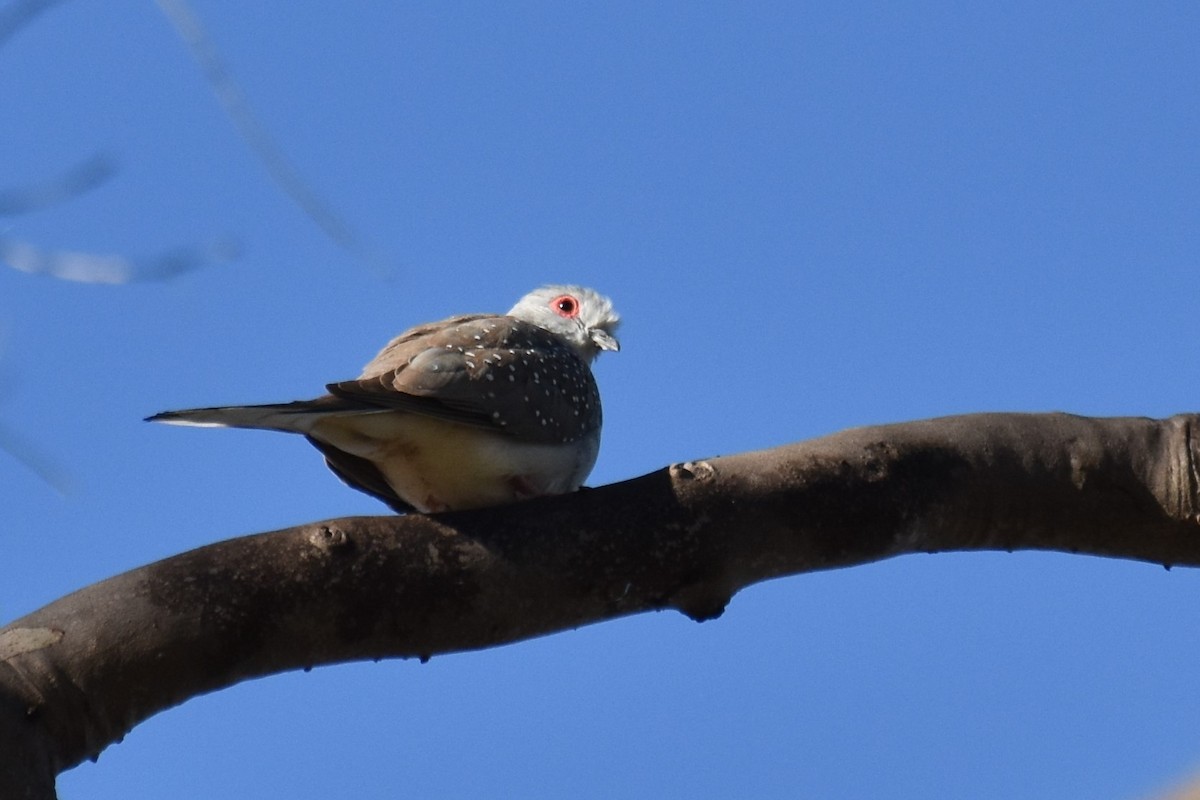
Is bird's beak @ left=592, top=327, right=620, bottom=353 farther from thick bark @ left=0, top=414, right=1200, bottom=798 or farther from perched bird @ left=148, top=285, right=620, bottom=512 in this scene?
thick bark @ left=0, top=414, right=1200, bottom=798

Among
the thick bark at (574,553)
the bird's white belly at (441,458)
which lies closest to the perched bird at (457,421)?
the bird's white belly at (441,458)

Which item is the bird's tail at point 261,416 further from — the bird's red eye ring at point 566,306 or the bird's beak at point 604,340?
the bird's red eye ring at point 566,306

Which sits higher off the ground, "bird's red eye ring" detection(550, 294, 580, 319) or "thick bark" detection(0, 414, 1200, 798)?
"bird's red eye ring" detection(550, 294, 580, 319)

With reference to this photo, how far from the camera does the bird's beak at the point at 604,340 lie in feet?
19.5

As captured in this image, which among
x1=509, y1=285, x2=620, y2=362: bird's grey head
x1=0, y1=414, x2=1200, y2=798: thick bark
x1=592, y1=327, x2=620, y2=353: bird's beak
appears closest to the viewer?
x1=0, y1=414, x2=1200, y2=798: thick bark

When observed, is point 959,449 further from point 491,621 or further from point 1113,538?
point 491,621

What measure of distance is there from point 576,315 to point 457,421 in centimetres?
196

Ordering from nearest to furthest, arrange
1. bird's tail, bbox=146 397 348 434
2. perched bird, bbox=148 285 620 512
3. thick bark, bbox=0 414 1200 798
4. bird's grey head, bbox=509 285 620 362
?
thick bark, bbox=0 414 1200 798 < bird's tail, bbox=146 397 348 434 < perched bird, bbox=148 285 620 512 < bird's grey head, bbox=509 285 620 362

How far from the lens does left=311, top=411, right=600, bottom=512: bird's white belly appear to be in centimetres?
424

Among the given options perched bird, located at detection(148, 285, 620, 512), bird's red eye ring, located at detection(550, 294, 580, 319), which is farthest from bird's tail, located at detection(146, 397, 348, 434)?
bird's red eye ring, located at detection(550, 294, 580, 319)

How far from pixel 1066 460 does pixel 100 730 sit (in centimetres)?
230

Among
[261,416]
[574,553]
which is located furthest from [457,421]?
[574,553]

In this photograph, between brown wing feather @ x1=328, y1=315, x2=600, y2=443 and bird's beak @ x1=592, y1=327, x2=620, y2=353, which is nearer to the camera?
brown wing feather @ x1=328, y1=315, x2=600, y2=443

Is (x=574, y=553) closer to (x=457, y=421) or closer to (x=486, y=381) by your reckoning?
(x=457, y=421)
